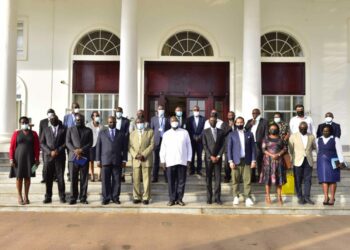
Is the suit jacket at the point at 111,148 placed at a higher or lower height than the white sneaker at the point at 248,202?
higher

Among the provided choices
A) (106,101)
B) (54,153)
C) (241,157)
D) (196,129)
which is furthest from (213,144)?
(106,101)

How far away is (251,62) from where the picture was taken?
504 inches

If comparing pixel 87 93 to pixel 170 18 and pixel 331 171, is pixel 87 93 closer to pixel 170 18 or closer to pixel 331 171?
pixel 170 18

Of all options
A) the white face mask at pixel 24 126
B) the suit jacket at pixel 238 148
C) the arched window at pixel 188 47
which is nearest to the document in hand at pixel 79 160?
the white face mask at pixel 24 126

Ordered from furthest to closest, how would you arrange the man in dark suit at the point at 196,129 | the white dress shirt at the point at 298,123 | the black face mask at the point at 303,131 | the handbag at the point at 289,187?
the man in dark suit at the point at 196,129 → the white dress shirt at the point at 298,123 → the handbag at the point at 289,187 → the black face mask at the point at 303,131

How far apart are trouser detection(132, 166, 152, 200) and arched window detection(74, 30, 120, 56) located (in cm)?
730

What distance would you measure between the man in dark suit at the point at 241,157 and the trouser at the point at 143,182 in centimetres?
178

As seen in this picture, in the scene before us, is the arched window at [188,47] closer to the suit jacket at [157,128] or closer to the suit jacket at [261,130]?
the suit jacket at [157,128]

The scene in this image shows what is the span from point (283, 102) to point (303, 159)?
6407 mm

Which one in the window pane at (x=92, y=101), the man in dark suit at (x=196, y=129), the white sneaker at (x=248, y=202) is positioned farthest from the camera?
the window pane at (x=92, y=101)

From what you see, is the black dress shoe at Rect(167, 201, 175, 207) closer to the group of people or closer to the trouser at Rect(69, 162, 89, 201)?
the group of people

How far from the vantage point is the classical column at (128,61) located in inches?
490

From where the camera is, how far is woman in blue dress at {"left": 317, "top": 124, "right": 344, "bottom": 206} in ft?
29.6

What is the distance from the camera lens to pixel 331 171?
355 inches
